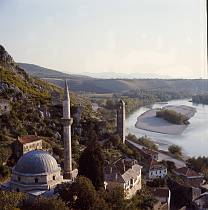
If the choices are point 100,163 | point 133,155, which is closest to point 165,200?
point 100,163

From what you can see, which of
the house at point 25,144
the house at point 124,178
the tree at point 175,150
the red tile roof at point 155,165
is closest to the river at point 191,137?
the tree at point 175,150

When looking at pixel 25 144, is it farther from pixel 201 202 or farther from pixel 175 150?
pixel 175 150

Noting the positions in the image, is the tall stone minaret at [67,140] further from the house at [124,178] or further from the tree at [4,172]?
the tree at [4,172]

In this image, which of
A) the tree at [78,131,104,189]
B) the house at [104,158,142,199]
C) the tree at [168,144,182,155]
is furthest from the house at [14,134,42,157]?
the tree at [168,144,182,155]

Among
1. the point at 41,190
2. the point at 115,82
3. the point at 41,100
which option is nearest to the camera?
the point at 41,190

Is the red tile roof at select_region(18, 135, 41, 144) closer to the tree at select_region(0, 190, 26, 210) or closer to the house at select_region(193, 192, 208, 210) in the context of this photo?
the house at select_region(193, 192, 208, 210)

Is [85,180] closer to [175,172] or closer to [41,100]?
[175,172]

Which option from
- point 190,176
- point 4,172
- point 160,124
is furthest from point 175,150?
point 160,124
